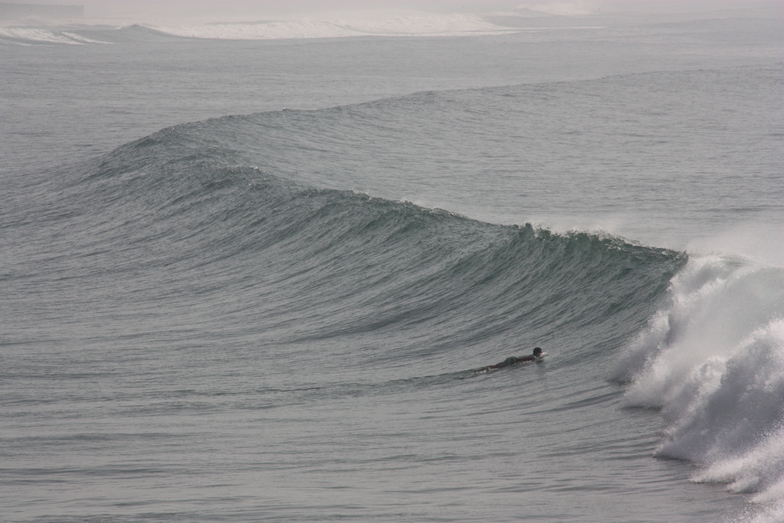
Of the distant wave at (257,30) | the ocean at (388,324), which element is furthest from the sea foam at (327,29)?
the ocean at (388,324)

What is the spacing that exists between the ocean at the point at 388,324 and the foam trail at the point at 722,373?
0.03m

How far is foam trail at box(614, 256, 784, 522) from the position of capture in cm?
641

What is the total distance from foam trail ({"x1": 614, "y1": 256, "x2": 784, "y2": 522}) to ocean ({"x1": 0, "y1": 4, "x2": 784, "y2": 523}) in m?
0.03

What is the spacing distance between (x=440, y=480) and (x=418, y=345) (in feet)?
15.6

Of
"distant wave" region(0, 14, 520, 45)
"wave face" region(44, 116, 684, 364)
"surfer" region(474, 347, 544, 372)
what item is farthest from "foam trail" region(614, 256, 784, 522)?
"distant wave" region(0, 14, 520, 45)

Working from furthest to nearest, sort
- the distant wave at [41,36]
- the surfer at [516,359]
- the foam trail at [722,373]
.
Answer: the distant wave at [41,36], the surfer at [516,359], the foam trail at [722,373]

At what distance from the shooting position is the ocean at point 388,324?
22.9 feet

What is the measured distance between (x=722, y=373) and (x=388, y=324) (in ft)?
20.4

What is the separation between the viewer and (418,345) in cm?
1197

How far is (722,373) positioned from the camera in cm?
757

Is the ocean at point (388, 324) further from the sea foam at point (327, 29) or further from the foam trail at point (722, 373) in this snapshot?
the sea foam at point (327, 29)

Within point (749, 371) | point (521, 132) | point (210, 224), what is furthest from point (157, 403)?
point (521, 132)

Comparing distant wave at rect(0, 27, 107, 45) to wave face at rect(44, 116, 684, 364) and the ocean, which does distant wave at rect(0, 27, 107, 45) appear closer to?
the ocean

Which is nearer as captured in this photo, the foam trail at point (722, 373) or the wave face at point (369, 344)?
the foam trail at point (722, 373)
